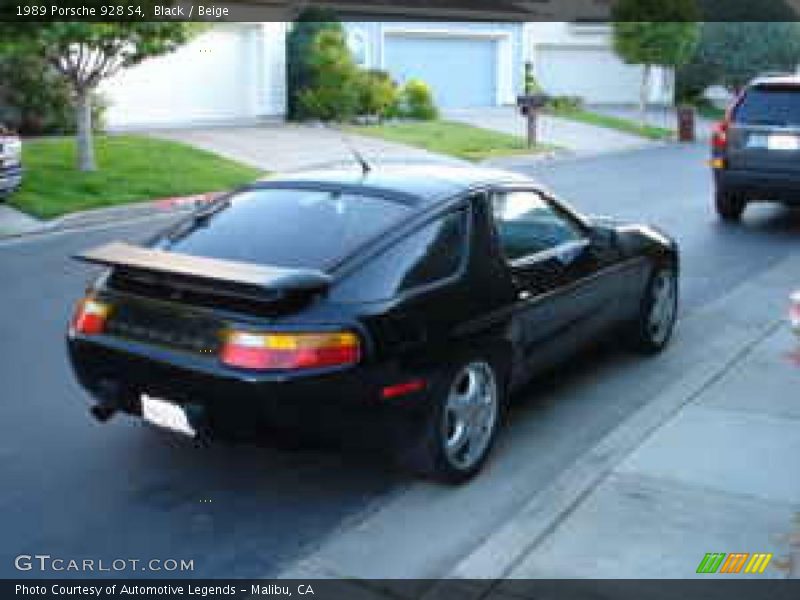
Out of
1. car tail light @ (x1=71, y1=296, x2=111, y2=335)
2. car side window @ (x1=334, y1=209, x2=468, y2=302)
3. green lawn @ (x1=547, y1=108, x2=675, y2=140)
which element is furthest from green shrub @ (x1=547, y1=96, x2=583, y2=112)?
car tail light @ (x1=71, y1=296, x2=111, y2=335)

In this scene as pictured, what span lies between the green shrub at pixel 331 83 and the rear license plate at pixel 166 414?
21.0 m

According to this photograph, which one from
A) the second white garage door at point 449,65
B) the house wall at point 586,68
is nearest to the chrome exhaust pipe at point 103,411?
the second white garage door at point 449,65

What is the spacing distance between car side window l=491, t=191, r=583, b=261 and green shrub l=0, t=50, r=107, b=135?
616 inches

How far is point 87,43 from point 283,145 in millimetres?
7164

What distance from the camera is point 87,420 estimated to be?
595 centimetres

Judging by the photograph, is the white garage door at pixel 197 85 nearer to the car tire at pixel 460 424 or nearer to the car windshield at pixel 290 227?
the car windshield at pixel 290 227

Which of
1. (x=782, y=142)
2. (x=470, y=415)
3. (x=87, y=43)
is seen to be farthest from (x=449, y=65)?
(x=470, y=415)

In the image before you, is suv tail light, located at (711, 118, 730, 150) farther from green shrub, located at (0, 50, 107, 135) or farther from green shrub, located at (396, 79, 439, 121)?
green shrub, located at (396, 79, 439, 121)

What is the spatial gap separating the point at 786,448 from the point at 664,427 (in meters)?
0.62

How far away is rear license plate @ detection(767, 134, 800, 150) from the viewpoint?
12.7m

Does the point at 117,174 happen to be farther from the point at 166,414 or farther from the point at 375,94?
the point at 166,414

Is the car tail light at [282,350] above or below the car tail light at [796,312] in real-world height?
below

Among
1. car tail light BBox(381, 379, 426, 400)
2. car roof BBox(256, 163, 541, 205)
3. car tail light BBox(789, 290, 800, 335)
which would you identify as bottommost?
car tail light BBox(381, 379, 426, 400)

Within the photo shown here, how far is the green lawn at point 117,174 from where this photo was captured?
14289mm
